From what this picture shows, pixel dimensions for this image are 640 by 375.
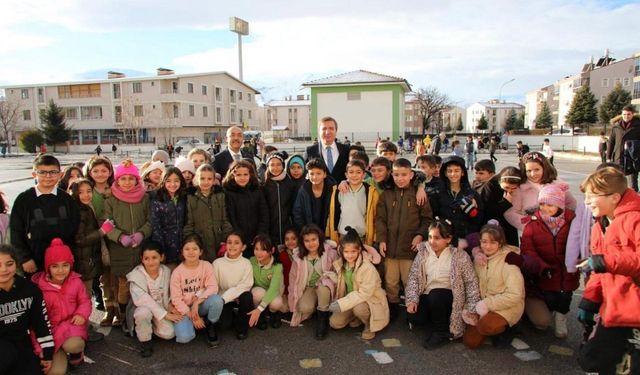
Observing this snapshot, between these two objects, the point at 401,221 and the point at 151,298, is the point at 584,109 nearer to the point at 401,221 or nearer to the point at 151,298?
the point at 401,221

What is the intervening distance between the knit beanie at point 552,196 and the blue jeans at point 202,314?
3067 mm

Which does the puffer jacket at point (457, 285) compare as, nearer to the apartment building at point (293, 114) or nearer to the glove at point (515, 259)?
the glove at point (515, 259)

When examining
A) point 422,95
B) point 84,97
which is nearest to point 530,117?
point 422,95

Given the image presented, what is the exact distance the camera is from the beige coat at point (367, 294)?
13.0 feet

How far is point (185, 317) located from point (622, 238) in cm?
339

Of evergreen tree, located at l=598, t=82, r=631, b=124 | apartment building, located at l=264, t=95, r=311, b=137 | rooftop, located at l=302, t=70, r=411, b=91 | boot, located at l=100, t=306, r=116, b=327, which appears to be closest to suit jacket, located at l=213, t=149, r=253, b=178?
boot, located at l=100, t=306, r=116, b=327

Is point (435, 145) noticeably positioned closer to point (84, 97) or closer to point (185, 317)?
point (185, 317)

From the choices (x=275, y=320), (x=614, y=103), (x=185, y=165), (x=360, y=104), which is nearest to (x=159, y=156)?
(x=185, y=165)

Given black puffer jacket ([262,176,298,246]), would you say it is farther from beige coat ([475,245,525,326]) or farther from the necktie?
beige coat ([475,245,525,326])

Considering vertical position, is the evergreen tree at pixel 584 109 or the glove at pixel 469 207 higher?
the evergreen tree at pixel 584 109

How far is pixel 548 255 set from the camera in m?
3.88

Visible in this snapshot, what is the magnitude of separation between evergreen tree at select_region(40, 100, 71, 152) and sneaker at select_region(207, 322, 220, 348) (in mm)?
51375

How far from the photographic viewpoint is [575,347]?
366 centimetres

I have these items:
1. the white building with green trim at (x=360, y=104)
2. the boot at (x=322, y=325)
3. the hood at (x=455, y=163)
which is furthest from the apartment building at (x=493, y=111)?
the boot at (x=322, y=325)
